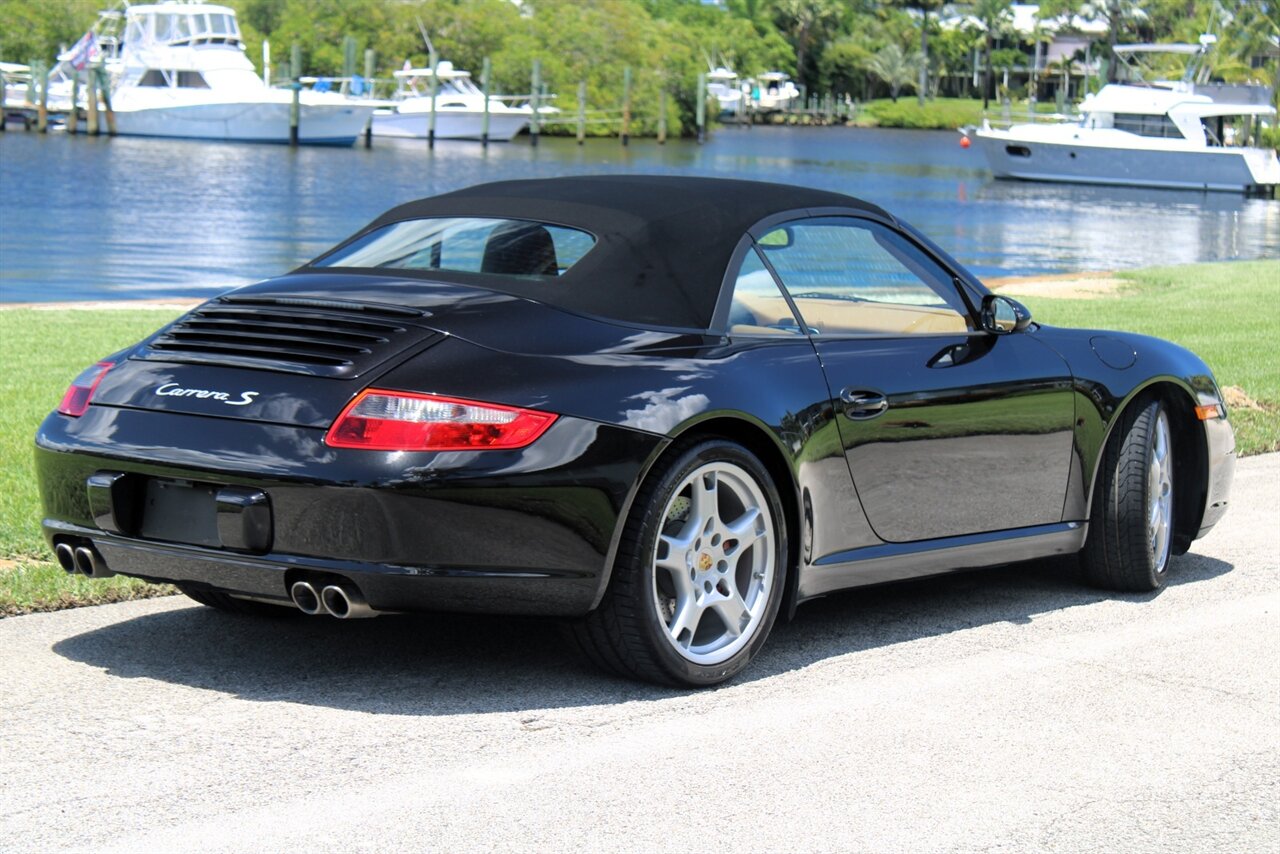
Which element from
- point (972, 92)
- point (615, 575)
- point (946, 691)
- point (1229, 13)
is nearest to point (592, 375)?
point (615, 575)

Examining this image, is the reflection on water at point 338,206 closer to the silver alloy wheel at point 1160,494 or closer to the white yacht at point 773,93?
the silver alloy wheel at point 1160,494

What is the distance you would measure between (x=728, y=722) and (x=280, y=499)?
1.31 m

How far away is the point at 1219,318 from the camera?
60.2 ft

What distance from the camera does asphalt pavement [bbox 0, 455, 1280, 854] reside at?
4.15m

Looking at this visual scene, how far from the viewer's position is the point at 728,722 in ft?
16.6

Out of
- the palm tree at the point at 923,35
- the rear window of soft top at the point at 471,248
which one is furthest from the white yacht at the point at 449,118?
the rear window of soft top at the point at 471,248

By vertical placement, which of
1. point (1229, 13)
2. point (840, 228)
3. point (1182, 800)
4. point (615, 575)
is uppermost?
point (1229, 13)

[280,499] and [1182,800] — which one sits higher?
[280,499]

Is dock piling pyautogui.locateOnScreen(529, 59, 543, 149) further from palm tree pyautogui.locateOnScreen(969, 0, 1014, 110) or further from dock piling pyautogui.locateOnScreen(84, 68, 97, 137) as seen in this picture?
palm tree pyautogui.locateOnScreen(969, 0, 1014, 110)

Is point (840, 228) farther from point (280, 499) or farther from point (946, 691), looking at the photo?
point (280, 499)

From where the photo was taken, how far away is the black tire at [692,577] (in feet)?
16.6

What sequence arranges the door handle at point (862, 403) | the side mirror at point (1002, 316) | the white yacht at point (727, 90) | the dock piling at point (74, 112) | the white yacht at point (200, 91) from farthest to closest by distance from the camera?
the white yacht at point (727, 90)
the white yacht at point (200, 91)
the dock piling at point (74, 112)
the side mirror at point (1002, 316)
the door handle at point (862, 403)

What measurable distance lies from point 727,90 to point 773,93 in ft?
25.1

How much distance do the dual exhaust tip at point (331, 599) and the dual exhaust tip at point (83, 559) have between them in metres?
0.63
